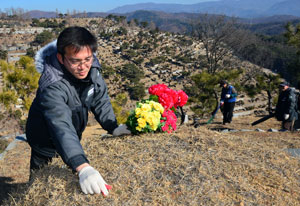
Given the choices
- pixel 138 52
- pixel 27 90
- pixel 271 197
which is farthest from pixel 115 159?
pixel 138 52

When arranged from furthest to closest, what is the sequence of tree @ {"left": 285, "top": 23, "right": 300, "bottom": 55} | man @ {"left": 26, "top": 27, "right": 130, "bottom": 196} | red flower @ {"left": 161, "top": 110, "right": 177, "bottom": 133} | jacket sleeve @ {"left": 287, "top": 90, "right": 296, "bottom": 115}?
1. tree @ {"left": 285, "top": 23, "right": 300, "bottom": 55}
2. jacket sleeve @ {"left": 287, "top": 90, "right": 296, "bottom": 115}
3. red flower @ {"left": 161, "top": 110, "right": 177, "bottom": 133}
4. man @ {"left": 26, "top": 27, "right": 130, "bottom": 196}

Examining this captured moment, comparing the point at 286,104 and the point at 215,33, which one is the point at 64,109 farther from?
the point at 215,33

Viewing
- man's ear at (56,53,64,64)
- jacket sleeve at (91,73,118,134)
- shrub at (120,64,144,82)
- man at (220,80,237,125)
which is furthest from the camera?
shrub at (120,64,144,82)

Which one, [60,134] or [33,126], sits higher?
[60,134]

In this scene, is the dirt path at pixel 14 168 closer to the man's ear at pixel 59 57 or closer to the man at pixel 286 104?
the man's ear at pixel 59 57

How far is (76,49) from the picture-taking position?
2123mm

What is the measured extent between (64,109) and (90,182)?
0.74 metres

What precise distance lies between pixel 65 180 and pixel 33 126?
2.83 ft

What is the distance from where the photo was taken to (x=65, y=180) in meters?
2.22

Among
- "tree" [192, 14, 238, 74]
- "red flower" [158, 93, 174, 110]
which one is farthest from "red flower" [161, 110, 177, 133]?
"tree" [192, 14, 238, 74]

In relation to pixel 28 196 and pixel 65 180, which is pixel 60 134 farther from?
pixel 28 196

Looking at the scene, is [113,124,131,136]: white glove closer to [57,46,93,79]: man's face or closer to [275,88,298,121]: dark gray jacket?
[57,46,93,79]: man's face

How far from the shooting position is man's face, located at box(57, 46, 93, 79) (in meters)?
2.15

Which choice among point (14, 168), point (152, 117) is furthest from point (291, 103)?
point (14, 168)
